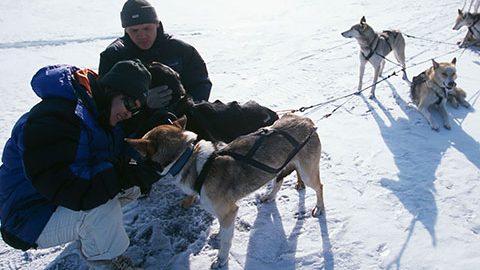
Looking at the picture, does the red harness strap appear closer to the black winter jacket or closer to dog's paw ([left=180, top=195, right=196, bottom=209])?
the black winter jacket

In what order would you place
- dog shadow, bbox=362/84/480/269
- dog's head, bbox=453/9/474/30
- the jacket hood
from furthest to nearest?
dog's head, bbox=453/9/474/30 → dog shadow, bbox=362/84/480/269 → the jacket hood

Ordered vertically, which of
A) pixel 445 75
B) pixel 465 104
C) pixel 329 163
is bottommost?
pixel 329 163

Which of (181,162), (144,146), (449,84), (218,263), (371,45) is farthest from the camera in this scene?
(371,45)

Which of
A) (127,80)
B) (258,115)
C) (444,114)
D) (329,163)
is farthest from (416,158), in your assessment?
(127,80)

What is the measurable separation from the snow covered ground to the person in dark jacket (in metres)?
1.28

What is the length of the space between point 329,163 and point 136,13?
2655mm

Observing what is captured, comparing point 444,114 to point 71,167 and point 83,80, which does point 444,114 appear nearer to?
point 83,80

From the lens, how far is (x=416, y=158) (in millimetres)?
4246

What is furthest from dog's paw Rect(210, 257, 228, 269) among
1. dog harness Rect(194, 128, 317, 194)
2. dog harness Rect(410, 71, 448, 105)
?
dog harness Rect(410, 71, 448, 105)

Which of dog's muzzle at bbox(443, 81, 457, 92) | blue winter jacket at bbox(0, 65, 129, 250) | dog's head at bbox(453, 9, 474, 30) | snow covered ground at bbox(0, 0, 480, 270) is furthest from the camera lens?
dog's head at bbox(453, 9, 474, 30)

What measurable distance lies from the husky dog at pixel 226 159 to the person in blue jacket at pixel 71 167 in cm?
20

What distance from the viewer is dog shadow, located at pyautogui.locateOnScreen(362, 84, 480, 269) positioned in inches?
132

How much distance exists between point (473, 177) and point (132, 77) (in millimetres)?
3584

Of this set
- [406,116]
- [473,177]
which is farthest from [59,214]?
[406,116]
